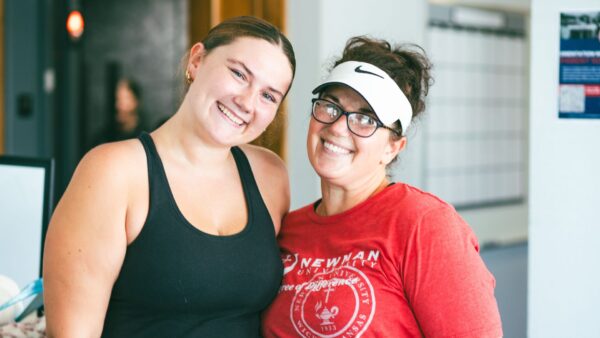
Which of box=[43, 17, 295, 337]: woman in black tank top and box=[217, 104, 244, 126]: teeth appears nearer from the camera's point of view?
box=[43, 17, 295, 337]: woman in black tank top

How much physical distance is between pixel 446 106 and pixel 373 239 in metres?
2.45

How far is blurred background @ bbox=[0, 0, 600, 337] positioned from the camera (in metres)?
1.96

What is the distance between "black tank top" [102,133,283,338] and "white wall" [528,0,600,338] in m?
0.84

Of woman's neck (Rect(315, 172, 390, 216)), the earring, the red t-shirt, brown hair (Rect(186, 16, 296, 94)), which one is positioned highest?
brown hair (Rect(186, 16, 296, 94))

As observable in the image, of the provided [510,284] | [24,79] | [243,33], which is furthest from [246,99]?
[24,79]

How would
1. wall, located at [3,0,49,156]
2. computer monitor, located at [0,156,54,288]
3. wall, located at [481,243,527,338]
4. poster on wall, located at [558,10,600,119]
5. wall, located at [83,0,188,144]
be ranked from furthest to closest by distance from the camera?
wall, located at [83,0,188,144], wall, located at [3,0,49,156], wall, located at [481,243,527,338], computer monitor, located at [0,156,54,288], poster on wall, located at [558,10,600,119]

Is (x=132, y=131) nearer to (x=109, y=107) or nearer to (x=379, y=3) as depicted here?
(x=109, y=107)

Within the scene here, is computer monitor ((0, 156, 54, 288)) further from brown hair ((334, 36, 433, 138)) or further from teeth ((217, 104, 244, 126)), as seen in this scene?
brown hair ((334, 36, 433, 138))

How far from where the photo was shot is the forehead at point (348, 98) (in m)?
1.69

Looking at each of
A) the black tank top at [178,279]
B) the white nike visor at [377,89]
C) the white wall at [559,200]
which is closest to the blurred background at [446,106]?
the white wall at [559,200]

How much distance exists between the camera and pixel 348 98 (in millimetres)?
1709

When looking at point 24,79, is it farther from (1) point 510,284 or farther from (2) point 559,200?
(2) point 559,200

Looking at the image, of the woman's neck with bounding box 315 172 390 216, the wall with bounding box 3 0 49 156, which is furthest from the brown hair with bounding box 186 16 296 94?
the wall with bounding box 3 0 49 156

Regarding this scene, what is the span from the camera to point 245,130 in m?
1.68
